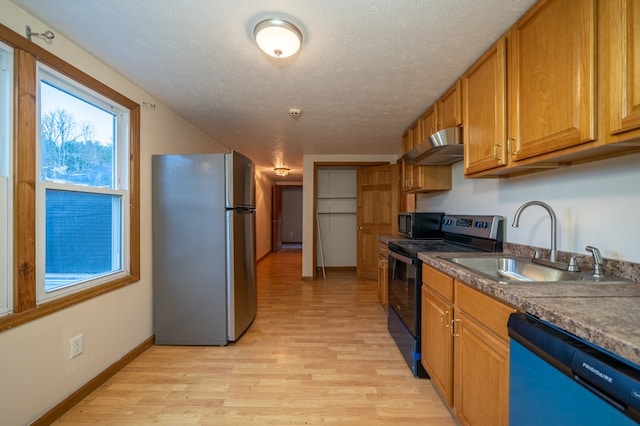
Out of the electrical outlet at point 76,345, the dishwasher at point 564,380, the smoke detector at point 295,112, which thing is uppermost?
the smoke detector at point 295,112

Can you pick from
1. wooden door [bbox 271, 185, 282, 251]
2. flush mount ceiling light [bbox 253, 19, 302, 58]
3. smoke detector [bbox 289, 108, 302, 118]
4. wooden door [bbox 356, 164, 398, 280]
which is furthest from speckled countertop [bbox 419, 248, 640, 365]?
wooden door [bbox 271, 185, 282, 251]

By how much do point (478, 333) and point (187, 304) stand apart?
7.43 feet

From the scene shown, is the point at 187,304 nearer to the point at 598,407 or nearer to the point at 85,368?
the point at 85,368

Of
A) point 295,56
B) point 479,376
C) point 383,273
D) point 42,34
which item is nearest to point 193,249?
point 42,34

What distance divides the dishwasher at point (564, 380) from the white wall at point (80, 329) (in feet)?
7.40

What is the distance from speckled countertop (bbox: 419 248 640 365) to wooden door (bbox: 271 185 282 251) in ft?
23.6

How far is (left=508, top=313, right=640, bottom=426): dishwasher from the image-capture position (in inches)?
23.1

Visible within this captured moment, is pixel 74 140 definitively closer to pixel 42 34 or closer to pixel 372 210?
pixel 42 34

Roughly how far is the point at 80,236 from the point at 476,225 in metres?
2.91

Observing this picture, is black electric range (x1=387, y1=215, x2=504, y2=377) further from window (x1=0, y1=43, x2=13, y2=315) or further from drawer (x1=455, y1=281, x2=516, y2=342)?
window (x1=0, y1=43, x2=13, y2=315)

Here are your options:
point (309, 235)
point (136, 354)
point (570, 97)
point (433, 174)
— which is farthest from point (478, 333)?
point (309, 235)

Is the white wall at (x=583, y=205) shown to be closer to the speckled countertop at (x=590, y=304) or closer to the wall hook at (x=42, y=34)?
the speckled countertop at (x=590, y=304)

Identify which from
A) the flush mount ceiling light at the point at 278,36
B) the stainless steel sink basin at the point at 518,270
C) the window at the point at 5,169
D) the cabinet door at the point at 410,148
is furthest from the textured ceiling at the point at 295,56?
the stainless steel sink basin at the point at 518,270

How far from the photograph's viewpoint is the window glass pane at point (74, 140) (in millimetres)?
1526
